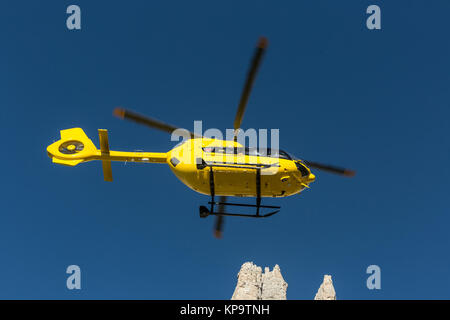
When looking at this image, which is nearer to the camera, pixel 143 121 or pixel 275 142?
pixel 143 121

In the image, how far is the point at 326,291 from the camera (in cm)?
7569

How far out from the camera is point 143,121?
54.8 feet

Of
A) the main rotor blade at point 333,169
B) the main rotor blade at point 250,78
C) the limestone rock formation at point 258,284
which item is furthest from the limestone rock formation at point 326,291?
the main rotor blade at point 250,78

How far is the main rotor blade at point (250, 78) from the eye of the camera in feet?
47.7

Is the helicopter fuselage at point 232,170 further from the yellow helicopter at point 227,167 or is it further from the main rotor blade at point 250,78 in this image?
the main rotor blade at point 250,78

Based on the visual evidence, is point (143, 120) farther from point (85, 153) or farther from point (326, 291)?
point (326, 291)

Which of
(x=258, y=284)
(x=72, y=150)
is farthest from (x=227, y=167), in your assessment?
(x=258, y=284)

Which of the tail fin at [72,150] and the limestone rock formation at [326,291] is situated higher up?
the tail fin at [72,150]

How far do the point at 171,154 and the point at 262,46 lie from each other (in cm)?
701

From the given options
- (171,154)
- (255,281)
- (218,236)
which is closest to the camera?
(171,154)

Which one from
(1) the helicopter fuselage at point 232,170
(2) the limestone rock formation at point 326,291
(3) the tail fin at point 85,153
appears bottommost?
(2) the limestone rock formation at point 326,291

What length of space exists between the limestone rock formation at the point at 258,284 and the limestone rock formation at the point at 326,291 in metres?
6.38

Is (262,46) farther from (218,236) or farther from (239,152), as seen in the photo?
(218,236)
